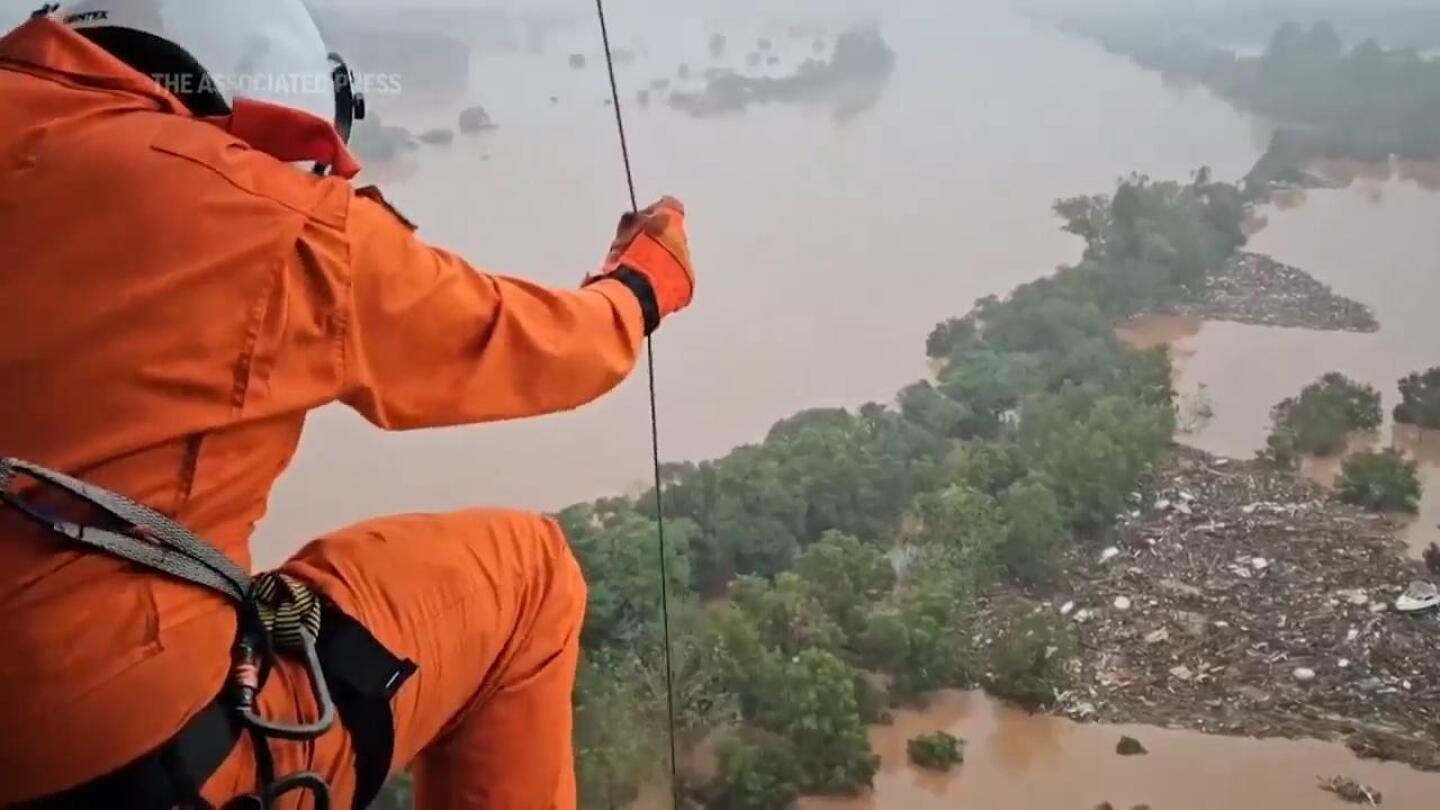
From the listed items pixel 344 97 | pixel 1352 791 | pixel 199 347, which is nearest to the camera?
pixel 199 347

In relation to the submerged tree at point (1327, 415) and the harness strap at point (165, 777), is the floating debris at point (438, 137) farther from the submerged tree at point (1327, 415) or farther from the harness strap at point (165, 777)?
the submerged tree at point (1327, 415)

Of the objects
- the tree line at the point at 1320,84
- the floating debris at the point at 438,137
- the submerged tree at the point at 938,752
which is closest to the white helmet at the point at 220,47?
the floating debris at the point at 438,137

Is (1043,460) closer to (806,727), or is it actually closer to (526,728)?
(806,727)

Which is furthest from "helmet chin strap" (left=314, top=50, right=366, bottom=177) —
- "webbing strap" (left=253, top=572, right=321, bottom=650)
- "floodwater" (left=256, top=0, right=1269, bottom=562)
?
"floodwater" (left=256, top=0, right=1269, bottom=562)

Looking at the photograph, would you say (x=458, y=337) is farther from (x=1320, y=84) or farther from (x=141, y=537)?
(x=1320, y=84)

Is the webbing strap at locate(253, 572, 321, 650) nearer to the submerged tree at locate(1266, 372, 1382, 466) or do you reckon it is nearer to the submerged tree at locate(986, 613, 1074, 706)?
the submerged tree at locate(986, 613, 1074, 706)

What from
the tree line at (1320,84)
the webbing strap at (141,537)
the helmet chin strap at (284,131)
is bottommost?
the webbing strap at (141,537)

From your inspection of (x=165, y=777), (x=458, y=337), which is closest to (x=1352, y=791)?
(x=458, y=337)
